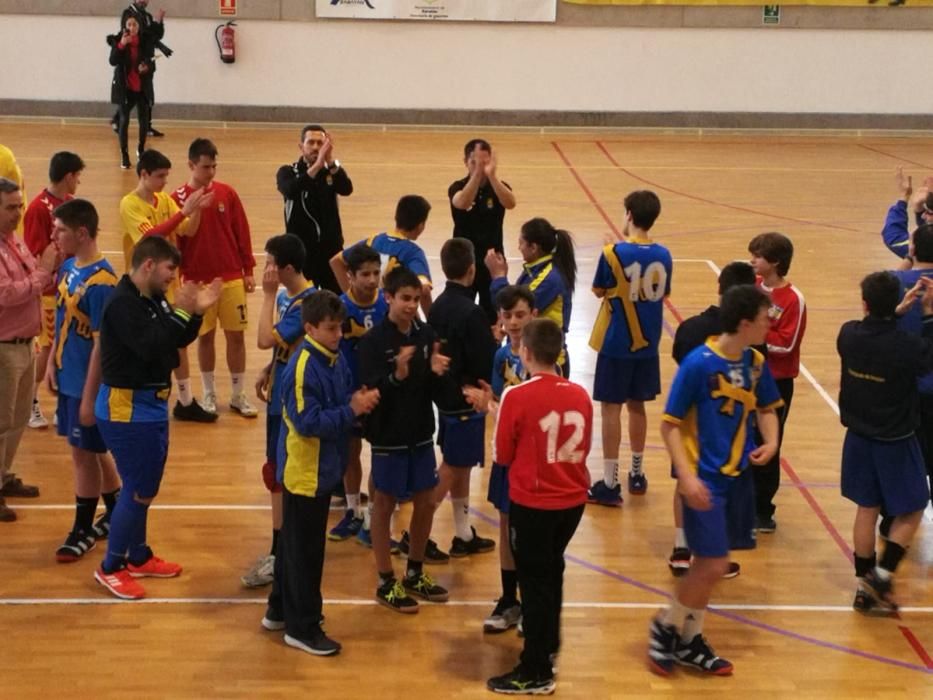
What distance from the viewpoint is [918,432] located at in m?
6.89

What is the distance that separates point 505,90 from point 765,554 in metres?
16.5

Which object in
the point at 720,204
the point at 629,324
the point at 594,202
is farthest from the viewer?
the point at 720,204

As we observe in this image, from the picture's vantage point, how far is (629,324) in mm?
7555

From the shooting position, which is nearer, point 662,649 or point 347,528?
point 662,649

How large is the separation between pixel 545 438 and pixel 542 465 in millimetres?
120

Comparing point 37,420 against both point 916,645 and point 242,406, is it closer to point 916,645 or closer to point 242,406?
point 242,406

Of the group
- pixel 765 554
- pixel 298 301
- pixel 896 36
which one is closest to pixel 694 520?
pixel 765 554

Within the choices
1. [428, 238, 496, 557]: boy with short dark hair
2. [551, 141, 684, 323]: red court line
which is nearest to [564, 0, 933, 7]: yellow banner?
[551, 141, 684, 323]: red court line

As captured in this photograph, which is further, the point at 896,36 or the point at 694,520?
the point at 896,36

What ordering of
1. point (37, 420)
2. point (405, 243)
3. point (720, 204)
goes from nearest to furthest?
point (405, 243)
point (37, 420)
point (720, 204)

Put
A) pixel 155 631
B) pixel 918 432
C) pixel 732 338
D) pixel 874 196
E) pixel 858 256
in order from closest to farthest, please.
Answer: pixel 732 338
pixel 155 631
pixel 918 432
pixel 858 256
pixel 874 196

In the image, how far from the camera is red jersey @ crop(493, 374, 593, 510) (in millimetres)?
5332

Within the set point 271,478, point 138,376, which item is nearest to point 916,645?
point 271,478

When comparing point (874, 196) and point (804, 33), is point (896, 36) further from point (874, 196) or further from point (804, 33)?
point (874, 196)
